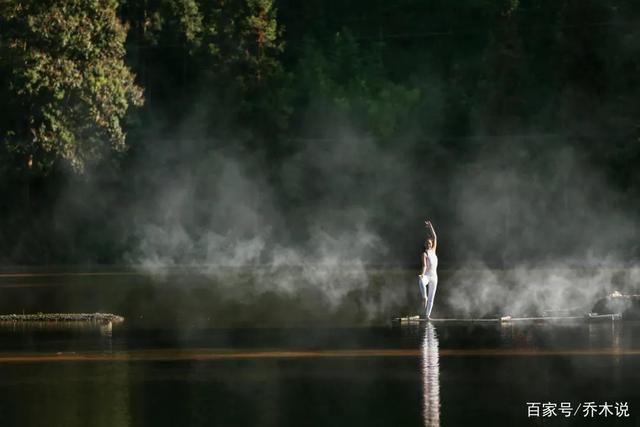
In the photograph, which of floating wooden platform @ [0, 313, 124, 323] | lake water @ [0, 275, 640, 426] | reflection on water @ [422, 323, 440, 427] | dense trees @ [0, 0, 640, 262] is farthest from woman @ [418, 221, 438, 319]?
dense trees @ [0, 0, 640, 262]

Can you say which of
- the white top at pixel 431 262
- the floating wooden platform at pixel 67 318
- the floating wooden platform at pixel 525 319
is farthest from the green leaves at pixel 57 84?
the floating wooden platform at pixel 525 319

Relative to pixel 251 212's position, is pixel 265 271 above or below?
below

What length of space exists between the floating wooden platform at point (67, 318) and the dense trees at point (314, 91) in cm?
3504

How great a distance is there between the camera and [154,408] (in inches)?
612

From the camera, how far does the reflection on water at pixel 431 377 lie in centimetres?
1466

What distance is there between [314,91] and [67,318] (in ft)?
179

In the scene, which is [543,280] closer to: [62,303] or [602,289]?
[602,289]

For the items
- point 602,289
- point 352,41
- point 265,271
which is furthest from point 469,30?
point 602,289

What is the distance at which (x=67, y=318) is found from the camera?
27.5 metres

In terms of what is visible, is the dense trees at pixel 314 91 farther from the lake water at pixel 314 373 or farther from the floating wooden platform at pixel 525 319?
the lake water at pixel 314 373

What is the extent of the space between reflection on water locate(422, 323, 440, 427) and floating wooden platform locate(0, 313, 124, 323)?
20.0ft

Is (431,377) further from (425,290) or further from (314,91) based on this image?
(314,91)

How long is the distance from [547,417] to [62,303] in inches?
813

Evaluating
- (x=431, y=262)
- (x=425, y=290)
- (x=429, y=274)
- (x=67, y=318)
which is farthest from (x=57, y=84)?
(x=425, y=290)
